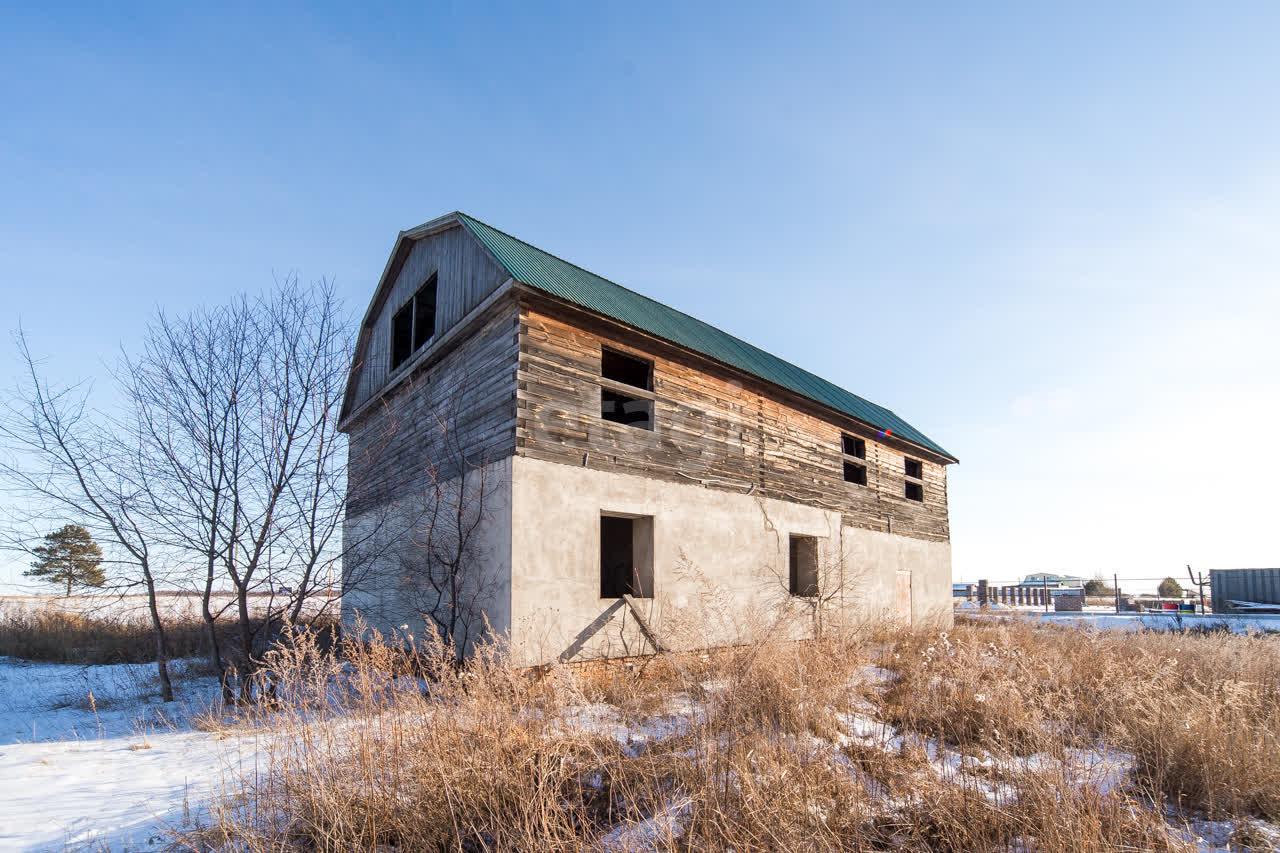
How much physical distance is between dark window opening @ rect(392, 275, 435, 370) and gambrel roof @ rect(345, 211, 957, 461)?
4.25 ft

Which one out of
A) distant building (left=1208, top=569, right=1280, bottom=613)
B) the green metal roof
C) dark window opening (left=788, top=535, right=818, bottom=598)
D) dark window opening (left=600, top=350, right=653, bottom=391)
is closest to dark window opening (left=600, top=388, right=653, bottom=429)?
dark window opening (left=600, top=350, right=653, bottom=391)

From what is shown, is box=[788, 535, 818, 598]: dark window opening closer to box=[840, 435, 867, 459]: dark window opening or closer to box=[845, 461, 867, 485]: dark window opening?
box=[845, 461, 867, 485]: dark window opening

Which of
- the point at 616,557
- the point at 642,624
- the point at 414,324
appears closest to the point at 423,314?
the point at 414,324

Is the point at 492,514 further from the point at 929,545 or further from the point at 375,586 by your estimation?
the point at 929,545

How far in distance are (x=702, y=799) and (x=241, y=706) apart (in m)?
7.59

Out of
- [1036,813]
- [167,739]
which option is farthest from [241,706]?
[1036,813]

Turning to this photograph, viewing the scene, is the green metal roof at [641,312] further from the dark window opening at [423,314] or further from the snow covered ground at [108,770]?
the snow covered ground at [108,770]

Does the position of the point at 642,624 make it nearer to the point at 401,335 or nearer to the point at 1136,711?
the point at 1136,711

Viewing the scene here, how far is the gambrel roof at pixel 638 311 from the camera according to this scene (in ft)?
33.7

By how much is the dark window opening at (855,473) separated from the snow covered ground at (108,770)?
45.6 feet

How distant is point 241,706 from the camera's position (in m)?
8.75

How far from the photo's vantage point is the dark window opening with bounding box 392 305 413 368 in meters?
13.5

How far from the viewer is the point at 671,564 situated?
10.7m

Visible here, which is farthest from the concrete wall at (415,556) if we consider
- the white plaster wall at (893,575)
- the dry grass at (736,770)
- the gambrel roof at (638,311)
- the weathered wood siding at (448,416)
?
the white plaster wall at (893,575)
